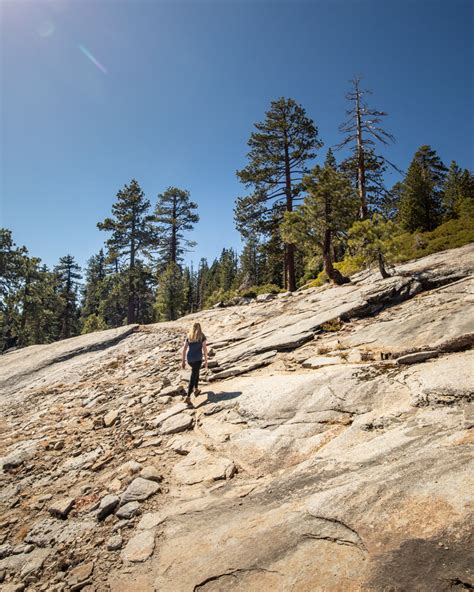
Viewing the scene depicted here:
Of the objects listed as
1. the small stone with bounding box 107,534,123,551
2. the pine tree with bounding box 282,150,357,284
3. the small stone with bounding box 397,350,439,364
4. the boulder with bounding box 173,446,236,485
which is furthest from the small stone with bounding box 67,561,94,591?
the pine tree with bounding box 282,150,357,284

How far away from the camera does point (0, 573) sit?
3314 mm

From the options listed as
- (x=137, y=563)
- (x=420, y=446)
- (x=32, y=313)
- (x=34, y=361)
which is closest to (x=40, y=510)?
(x=137, y=563)

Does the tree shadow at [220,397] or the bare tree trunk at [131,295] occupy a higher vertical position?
the bare tree trunk at [131,295]

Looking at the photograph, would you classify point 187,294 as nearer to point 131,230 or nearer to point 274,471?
point 131,230

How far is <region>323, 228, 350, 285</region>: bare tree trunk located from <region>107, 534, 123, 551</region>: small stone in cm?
1231

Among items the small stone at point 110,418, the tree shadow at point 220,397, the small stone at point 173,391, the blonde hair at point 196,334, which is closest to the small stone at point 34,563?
the small stone at point 110,418

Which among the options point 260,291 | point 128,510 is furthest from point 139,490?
point 260,291

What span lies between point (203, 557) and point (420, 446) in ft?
8.65

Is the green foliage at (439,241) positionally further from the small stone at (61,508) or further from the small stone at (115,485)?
the small stone at (61,508)

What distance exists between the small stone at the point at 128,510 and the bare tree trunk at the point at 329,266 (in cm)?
1192

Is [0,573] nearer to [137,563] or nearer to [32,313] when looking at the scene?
[137,563]

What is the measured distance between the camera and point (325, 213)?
13.7 m

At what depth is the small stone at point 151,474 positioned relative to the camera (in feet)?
14.2

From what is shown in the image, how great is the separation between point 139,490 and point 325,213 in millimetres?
12856
